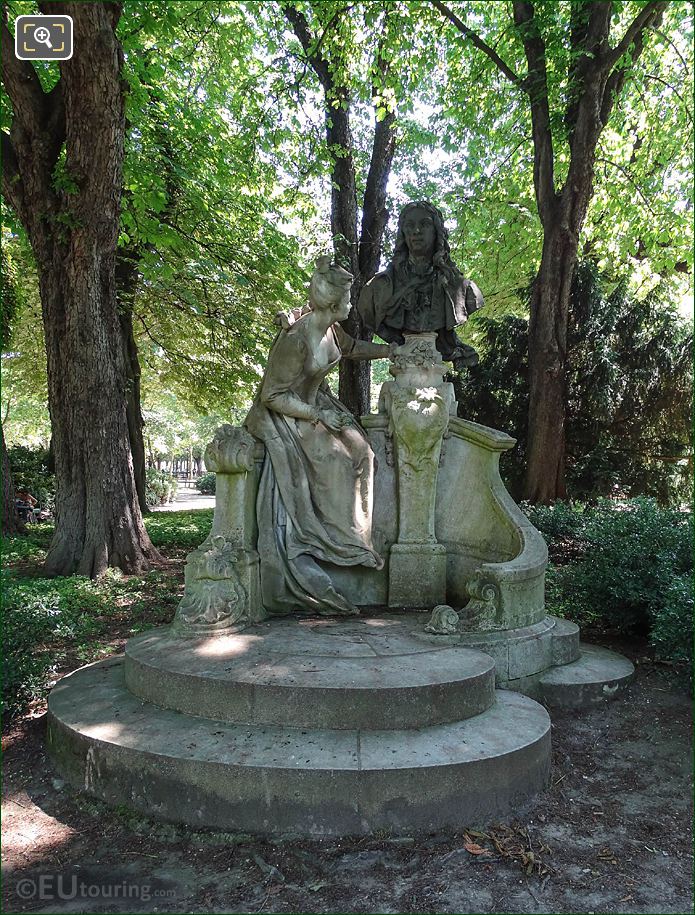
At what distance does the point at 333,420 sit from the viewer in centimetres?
503

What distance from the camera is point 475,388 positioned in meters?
12.2

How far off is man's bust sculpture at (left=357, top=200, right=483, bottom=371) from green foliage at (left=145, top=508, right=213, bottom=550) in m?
7.11

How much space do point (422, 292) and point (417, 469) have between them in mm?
1536

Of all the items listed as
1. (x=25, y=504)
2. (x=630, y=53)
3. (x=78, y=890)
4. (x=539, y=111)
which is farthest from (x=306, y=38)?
→ (x=78, y=890)

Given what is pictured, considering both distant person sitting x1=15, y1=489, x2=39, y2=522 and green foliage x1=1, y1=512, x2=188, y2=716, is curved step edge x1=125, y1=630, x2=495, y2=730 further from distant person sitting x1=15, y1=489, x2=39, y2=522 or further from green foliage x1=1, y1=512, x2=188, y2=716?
distant person sitting x1=15, y1=489, x2=39, y2=522

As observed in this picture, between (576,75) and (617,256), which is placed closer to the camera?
(576,75)

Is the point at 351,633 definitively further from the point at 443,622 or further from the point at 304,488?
the point at 304,488

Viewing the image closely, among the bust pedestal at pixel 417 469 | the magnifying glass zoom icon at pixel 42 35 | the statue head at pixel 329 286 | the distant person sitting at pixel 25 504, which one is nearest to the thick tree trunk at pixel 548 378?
the bust pedestal at pixel 417 469

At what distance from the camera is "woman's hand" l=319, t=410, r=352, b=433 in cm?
502

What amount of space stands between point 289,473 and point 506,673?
2098 mm

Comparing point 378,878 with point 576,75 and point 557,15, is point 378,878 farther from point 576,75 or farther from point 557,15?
point 557,15

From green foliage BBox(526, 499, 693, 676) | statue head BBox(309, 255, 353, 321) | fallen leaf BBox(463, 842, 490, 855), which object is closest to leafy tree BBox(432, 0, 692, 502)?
green foliage BBox(526, 499, 693, 676)

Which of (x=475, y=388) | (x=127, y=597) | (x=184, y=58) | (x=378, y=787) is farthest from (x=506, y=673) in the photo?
(x=184, y=58)

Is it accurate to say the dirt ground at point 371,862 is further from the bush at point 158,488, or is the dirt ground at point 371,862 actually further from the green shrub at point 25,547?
the bush at point 158,488
